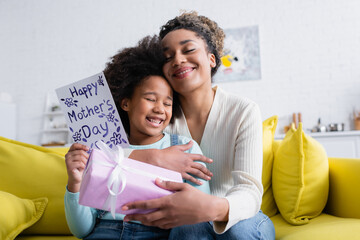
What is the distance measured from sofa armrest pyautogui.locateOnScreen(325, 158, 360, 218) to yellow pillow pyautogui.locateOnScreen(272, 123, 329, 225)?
0.05 metres

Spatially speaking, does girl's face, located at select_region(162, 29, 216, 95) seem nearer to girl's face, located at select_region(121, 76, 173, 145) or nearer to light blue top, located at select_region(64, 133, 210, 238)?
girl's face, located at select_region(121, 76, 173, 145)

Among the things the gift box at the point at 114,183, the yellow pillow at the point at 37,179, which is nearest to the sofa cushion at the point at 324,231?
the gift box at the point at 114,183

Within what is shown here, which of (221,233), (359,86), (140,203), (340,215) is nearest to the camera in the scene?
(140,203)

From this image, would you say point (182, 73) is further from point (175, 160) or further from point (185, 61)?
point (175, 160)

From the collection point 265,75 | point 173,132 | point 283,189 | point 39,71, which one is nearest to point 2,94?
point 39,71

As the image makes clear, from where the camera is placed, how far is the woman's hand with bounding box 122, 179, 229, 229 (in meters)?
0.84

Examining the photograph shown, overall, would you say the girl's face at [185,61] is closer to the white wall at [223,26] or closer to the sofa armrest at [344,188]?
the sofa armrest at [344,188]

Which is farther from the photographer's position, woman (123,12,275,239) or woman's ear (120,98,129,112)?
woman's ear (120,98,129,112)

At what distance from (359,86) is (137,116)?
3.98 m

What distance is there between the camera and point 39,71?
539 centimetres

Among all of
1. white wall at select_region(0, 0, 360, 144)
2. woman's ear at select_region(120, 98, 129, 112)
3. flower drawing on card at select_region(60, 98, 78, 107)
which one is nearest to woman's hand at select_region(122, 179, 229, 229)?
flower drawing on card at select_region(60, 98, 78, 107)

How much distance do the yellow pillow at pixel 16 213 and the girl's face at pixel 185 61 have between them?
0.80 metres

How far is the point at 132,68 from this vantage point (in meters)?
1.32

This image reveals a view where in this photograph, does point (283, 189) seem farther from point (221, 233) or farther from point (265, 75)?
point (265, 75)
